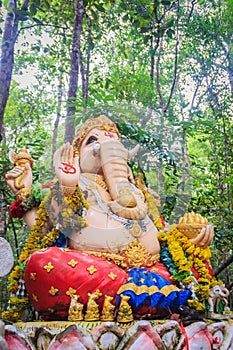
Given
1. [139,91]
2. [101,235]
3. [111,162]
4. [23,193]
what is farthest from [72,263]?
[139,91]

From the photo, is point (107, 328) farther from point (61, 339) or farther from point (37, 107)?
point (37, 107)

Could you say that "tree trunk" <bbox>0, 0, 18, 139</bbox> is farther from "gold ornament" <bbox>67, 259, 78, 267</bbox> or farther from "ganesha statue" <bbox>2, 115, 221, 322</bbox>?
"gold ornament" <bbox>67, 259, 78, 267</bbox>

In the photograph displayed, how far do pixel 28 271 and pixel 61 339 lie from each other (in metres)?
0.56

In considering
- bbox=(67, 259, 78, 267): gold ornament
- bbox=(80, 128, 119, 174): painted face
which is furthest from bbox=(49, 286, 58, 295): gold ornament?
bbox=(80, 128, 119, 174): painted face

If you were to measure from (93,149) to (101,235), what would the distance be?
1.91 feet

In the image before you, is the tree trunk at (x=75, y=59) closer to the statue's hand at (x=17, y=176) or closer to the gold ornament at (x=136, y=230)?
the statue's hand at (x=17, y=176)

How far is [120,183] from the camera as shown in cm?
254

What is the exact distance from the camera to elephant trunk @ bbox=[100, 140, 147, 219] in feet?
8.05

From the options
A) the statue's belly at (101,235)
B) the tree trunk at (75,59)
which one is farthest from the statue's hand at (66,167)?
the tree trunk at (75,59)

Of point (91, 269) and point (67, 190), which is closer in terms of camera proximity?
point (91, 269)

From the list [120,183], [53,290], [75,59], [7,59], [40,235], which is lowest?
[53,290]

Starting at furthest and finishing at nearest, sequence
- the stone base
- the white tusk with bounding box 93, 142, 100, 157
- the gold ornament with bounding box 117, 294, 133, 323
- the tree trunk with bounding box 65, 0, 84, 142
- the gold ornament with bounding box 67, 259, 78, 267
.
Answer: the tree trunk with bounding box 65, 0, 84, 142
the white tusk with bounding box 93, 142, 100, 157
the gold ornament with bounding box 67, 259, 78, 267
the gold ornament with bounding box 117, 294, 133, 323
the stone base

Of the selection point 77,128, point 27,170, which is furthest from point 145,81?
point 27,170

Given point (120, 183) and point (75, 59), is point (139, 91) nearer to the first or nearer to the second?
point (75, 59)
